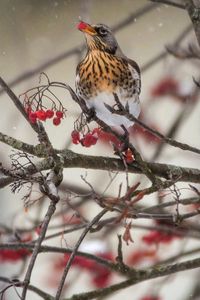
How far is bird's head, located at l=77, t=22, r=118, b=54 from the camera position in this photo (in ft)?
5.55

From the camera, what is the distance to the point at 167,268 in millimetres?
1441

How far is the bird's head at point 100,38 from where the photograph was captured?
66.6 inches

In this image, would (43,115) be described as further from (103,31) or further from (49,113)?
(103,31)

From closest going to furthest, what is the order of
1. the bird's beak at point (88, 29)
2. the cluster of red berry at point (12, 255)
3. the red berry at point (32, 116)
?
the red berry at point (32, 116), the bird's beak at point (88, 29), the cluster of red berry at point (12, 255)

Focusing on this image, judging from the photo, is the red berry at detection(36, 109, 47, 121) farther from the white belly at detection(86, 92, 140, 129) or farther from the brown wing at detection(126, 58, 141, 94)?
the brown wing at detection(126, 58, 141, 94)

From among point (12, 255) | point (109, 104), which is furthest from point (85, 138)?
point (12, 255)

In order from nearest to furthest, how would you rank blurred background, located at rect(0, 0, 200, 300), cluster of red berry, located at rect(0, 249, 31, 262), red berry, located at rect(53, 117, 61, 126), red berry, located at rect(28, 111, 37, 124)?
red berry, located at rect(28, 111, 37, 124) → red berry, located at rect(53, 117, 61, 126) → cluster of red berry, located at rect(0, 249, 31, 262) → blurred background, located at rect(0, 0, 200, 300)

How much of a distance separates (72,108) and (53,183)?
6.73 ft

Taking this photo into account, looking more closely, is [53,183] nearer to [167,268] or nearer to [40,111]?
[40,111]

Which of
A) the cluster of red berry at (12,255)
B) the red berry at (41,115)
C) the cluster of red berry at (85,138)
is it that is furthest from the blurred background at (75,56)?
the red berry at (41,115)

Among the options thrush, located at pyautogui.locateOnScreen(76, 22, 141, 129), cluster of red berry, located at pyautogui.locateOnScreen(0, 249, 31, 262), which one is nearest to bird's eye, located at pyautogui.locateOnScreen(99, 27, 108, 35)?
thrush, located at pyautogui.locateOnScreen(76, 22, 141, 129)

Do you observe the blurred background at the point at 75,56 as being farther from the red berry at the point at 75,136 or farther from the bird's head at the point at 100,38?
the red berry at the point at 75,136

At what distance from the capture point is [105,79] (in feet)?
5.52

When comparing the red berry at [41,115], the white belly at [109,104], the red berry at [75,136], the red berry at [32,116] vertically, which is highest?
the white belly at [109,104]
